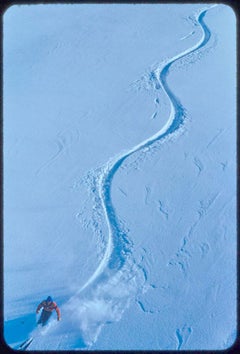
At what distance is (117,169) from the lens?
15.7ft

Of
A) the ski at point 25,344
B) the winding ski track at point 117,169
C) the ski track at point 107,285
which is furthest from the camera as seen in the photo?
the winding ski track at point 117,169

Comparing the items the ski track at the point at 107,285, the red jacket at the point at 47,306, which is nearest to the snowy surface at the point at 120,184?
the ski track at the point at 107,285

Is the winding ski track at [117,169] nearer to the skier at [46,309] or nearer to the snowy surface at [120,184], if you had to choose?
the snowy surface at [120,184]

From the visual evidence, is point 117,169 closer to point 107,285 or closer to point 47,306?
point 107,285

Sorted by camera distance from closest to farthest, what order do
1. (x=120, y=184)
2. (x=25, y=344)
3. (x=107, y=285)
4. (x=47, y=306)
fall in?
(x=25, y=344) < (x=47, y=306) < (x=107, y=285) < (x=120, y=184)

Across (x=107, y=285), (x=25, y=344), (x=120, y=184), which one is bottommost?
(x=25, y=344)

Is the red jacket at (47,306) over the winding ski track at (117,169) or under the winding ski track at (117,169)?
under

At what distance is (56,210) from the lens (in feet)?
14.1

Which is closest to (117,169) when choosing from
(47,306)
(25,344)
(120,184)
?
(120,184)

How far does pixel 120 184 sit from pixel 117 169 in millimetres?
252

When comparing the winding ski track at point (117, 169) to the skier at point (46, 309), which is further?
the winding ski track at point (117, 169)

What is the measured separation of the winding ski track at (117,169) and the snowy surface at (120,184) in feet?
0.05

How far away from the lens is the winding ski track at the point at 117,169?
12.8 ft

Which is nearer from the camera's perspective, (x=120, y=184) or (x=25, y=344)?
(x=25, y=344)
